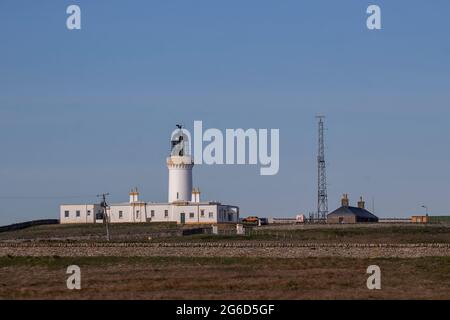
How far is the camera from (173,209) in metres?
120

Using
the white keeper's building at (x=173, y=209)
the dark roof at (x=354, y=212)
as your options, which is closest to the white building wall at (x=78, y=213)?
the white keeper's building at (x=173, y=209)

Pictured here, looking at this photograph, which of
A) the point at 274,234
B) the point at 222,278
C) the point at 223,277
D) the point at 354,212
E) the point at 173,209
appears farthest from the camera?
the point at 354,212

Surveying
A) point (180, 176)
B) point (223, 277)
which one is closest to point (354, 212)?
point (180, 176)

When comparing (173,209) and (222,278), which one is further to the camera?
(173,209)

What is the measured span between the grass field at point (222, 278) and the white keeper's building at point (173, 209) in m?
49.5

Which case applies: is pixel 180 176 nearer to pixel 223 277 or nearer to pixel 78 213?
pixel 78 213

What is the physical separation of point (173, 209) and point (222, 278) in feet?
220

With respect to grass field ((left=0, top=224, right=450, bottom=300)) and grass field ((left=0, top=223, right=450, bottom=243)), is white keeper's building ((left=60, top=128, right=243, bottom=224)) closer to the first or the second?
grass field ((left=0, top=223, right=450, bottom=243))

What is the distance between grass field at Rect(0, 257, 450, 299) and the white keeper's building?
49.5 meters

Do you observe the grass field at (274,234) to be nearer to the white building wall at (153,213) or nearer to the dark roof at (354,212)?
the white building wall at (153,213)
